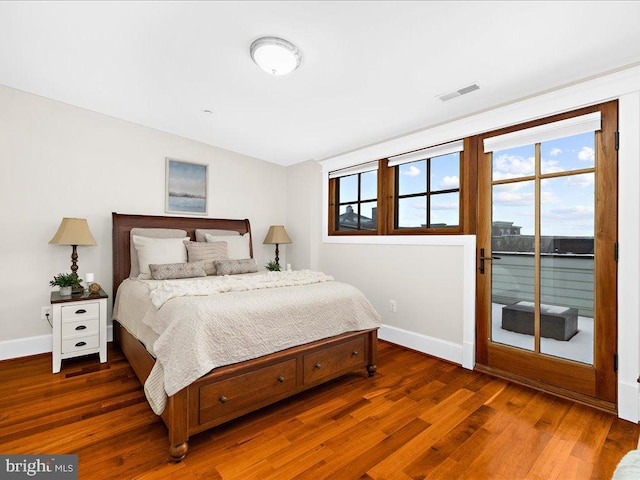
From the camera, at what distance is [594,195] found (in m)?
2.33

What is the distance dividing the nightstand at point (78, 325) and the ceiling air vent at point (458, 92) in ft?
11.5

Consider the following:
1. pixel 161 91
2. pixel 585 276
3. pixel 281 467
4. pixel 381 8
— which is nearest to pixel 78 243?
pixel 161 91

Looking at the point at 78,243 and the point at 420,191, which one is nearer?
the point at 78,243

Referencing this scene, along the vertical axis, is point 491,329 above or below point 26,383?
above

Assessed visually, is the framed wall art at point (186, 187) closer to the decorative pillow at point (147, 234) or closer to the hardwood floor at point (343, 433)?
the decorative pillow at point (147, 234)

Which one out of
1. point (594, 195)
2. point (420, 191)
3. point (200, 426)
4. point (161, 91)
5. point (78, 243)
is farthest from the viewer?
point (420, 191)

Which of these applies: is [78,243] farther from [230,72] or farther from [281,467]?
[281,467]

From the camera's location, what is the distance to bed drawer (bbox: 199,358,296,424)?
1813mm

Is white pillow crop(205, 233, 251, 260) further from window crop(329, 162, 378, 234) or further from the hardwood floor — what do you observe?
the hardwood floor

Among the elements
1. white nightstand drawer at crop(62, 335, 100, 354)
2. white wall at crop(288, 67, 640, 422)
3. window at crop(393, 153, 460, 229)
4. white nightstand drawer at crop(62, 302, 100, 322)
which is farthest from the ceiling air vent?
white nightstand drawer at crop(62, 335, 100, 354)

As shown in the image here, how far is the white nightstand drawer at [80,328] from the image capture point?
8.96ft

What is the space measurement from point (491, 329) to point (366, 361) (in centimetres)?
119

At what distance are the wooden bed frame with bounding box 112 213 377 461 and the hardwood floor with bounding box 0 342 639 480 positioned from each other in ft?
0.42

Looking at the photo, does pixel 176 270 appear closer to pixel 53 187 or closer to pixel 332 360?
pixel 53 187
